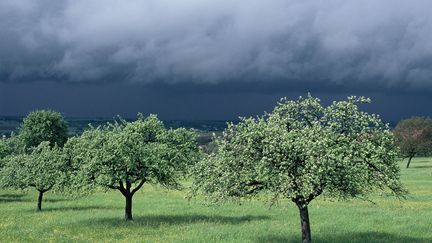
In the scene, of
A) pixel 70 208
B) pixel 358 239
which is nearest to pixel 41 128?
pixel 70 208

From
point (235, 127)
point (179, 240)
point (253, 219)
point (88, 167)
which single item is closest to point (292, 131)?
point (235, 127)

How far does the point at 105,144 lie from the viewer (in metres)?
41.2

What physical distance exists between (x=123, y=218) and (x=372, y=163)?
966 inches

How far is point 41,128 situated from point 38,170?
6306 cm

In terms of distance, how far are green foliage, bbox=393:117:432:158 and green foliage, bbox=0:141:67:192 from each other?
8257 centimetres

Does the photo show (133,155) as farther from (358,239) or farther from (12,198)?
(12,198)

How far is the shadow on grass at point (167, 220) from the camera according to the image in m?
39.8

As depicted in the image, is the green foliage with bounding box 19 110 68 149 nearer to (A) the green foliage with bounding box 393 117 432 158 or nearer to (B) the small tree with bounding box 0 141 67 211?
(B) the small tree with bounding box 0 141 67 211

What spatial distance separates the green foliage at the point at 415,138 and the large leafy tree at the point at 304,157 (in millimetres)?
88691

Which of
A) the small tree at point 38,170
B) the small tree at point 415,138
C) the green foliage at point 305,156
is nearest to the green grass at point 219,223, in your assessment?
the small tree at point 38,170

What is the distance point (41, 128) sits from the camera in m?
112

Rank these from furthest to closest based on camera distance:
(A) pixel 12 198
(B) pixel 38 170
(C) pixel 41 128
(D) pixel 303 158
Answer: (C) pixel 41 128 → (A) pixel 12 198 → (B) pixel 38 170 → (D) pixel 303 158

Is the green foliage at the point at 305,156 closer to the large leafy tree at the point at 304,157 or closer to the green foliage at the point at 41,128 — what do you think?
the large leafy tree at the point at 304,157

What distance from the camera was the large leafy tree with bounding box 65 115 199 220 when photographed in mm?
39750
